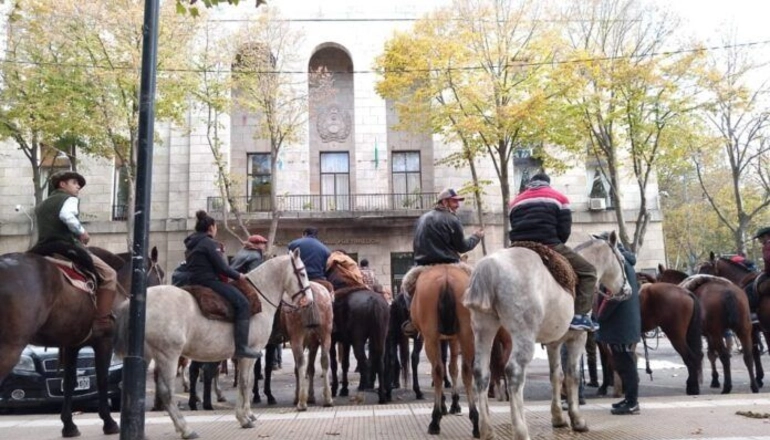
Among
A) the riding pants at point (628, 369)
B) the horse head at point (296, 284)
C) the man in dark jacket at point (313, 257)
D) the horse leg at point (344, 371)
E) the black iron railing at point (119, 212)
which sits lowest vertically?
the horse leg at point (344, 371)

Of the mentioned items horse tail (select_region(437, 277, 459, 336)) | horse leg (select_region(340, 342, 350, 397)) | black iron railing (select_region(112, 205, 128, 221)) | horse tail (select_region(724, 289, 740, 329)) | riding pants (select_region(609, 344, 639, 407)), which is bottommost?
horse leg (select_region(340, 342, 350, 397))

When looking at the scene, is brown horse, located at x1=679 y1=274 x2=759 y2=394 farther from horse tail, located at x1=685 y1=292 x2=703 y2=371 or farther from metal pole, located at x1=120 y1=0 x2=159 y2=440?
metal pole, located at x1=120 y1=0 x2=159 y2=440

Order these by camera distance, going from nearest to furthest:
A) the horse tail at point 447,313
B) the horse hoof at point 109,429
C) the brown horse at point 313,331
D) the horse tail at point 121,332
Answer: the horse tail at point 121,332, the horse tail at point 447,313, the horse hoof at point 109,429, the brown horse at point 313,331

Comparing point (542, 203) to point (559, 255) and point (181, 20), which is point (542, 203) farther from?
point (181, 20)

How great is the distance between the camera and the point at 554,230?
6.96 m

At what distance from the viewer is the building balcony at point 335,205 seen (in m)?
29.7

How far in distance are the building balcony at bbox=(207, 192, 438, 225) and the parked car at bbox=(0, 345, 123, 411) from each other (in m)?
19.5

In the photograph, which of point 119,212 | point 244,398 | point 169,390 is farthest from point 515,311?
point 119,212

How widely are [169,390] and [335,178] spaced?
25052 mm

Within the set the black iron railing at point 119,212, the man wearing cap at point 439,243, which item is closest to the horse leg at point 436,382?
the man wearing cap at point 439,243

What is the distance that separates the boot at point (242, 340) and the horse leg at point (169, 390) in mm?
755

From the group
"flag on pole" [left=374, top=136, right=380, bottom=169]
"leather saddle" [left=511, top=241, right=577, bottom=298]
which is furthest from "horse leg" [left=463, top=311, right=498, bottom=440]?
"flag on pole" [left=374, top=136, right=380, bottom=169]

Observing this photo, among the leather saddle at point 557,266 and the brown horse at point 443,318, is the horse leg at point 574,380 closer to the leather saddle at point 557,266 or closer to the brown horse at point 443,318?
the leather saddle at point 557,266

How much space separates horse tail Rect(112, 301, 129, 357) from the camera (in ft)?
22.1
